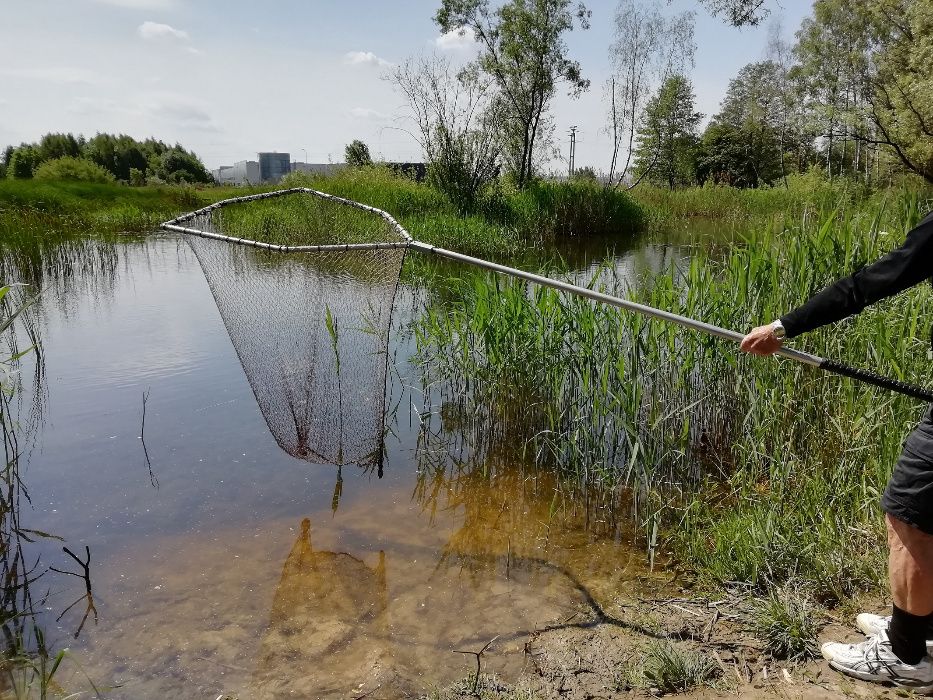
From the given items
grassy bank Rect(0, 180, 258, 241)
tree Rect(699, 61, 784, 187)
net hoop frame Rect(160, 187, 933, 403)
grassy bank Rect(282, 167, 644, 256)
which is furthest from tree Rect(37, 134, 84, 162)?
net hoop frame Rect(160, 187, 933, 403)

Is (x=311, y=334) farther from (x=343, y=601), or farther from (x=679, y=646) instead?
(x=679, y=646)

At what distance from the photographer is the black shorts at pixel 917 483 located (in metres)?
1.67

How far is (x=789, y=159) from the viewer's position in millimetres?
35500

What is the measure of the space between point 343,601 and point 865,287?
2444mm

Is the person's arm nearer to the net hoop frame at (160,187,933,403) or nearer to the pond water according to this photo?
the net hoop frame at (160,187,933,403)

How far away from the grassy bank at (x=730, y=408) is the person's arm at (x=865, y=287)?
0.94 metres

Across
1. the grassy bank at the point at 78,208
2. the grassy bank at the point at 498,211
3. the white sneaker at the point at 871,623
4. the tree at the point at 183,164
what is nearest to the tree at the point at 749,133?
the grassy bank at the point at 498,211

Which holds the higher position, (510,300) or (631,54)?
(631,54)

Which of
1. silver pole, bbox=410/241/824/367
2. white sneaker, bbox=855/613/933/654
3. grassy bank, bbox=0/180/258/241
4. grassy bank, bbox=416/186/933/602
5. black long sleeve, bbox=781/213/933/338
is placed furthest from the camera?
grassy bank, bbox=0/180/258/241

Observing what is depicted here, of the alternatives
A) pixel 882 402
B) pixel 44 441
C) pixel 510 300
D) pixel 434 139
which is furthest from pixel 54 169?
pixel 882 402

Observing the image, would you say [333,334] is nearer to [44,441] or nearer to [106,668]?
[106,668]

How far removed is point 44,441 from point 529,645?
379 cm

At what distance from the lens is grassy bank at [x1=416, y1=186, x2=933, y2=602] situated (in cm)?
270

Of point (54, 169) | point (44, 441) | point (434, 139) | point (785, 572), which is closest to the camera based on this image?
point (785, 572)
